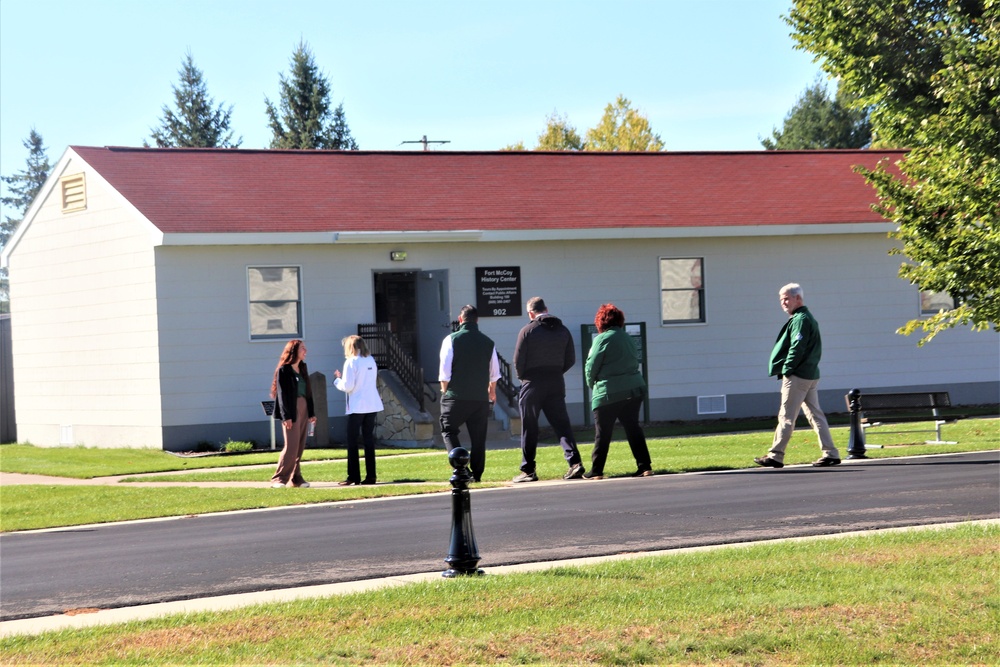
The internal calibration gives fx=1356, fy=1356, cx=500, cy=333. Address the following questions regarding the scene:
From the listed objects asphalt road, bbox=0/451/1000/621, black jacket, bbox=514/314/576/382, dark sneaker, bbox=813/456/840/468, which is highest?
black jacket, bbox=514/314/576/382

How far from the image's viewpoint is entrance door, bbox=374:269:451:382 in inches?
968

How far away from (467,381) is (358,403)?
1717mm

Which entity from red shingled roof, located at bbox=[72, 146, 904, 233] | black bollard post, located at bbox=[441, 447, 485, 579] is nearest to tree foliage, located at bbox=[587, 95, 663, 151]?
red shingled roof, located at bbox=[72, 146, 904, 233]

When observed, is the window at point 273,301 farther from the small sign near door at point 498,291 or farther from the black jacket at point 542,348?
the black jacket at point 542,348

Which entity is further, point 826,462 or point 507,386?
point 507,386

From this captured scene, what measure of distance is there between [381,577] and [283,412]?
7285 millimetres

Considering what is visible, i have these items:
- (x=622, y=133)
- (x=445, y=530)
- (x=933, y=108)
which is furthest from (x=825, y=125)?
(x=445, y=530)

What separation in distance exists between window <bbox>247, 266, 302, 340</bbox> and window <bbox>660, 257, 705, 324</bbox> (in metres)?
7.19

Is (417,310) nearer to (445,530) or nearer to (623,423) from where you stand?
(623,423)

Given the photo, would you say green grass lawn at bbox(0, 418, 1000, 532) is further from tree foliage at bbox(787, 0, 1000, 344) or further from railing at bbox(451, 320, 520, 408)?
tree foliage at bbox(787, 0, 1000, 344)

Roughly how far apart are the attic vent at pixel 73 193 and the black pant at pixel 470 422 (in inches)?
518

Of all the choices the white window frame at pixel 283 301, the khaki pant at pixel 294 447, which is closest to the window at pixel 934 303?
the white window frame at pixel 283 301

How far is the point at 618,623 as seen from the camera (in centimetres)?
714

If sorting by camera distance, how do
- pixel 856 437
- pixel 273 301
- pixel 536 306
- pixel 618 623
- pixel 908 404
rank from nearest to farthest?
pixel 618 623 < pixel 536 306 < pixel 856 437 < pixel 908 404 < pixel 273 301
